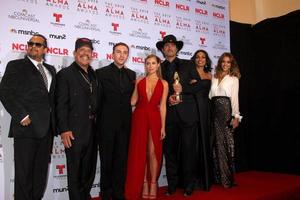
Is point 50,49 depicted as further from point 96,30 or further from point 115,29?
point 115,29

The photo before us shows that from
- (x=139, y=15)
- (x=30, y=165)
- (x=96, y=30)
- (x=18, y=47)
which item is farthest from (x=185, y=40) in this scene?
(x=30, y=165)

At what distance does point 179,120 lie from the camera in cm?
374

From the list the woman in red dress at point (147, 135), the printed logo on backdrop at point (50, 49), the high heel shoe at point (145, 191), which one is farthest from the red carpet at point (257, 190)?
the printed logo on backdrop at point (50, 49)

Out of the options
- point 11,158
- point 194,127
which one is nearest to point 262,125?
point 194,127

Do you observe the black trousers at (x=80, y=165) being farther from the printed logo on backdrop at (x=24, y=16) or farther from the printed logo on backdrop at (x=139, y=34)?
the printed logo on backdrop at (x=139, y=34)

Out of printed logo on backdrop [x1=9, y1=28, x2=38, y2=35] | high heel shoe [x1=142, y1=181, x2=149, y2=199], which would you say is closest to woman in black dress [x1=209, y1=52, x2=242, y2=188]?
high heel shoe [x1=142, y1=181, x2=149, y2=199]

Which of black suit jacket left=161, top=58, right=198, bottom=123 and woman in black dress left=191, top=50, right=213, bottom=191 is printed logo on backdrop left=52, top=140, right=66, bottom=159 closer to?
black suit jacket left=161, top=58, right=198, bottom=123

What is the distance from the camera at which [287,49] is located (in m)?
5.22

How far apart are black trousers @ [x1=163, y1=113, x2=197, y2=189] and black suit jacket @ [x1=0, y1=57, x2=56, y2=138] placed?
4.83ft

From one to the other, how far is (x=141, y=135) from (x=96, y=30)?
5.20 feet

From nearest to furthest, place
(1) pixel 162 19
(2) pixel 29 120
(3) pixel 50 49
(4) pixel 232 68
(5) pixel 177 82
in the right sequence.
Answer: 1. (2) pixel 29 120
2. (5) pixel 177 82
3. (3) pixel 50 49
4. (4) pixel 232 68
5. (1) pixel 162 19

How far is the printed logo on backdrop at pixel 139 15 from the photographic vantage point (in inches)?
178

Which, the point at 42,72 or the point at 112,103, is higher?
the point at 42,72

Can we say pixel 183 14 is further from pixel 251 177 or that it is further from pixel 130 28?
pixel 251 177
